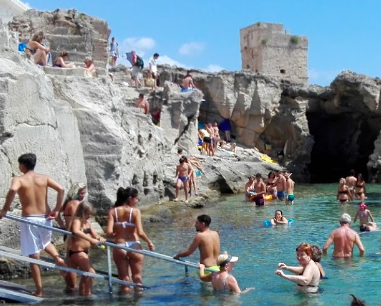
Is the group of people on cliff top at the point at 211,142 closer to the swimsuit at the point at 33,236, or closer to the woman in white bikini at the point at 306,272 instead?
the woman in white bikini at the point at 306,272

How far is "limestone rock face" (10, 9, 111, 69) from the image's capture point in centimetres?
1788

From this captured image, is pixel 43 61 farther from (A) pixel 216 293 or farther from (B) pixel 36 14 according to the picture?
(A) pixel 216 293

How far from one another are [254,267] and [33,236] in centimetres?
419

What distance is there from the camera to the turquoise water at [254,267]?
805 centimetres

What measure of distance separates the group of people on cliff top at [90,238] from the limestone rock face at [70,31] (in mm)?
10269

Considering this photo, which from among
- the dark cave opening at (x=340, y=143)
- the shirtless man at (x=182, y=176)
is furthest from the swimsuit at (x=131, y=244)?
the dark cave opening at (x=340, y=143)

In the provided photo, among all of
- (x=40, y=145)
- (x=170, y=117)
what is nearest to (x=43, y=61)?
(x=40, y=145)

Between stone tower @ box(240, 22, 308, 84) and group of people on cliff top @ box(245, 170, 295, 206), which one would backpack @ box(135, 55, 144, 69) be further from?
stone tower @ box(240, 22, 308, 84)

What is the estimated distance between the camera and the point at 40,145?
10664 millimetres

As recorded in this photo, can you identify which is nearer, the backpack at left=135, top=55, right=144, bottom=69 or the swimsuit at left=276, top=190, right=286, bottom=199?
the swimsuit at left=276, top=190, right=286, bottom=199

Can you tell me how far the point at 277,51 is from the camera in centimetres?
4656

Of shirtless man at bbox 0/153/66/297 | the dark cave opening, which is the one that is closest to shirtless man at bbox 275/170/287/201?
shirtless man at bbox 0/153/66/297

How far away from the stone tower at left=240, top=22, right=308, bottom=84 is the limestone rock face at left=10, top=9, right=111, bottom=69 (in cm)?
2832

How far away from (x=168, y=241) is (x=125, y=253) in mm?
4919
